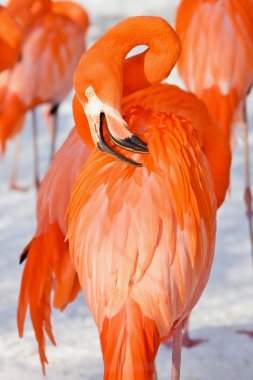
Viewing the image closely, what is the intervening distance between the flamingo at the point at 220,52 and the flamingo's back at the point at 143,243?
117 cm

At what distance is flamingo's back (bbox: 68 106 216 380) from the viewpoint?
1.73 meters

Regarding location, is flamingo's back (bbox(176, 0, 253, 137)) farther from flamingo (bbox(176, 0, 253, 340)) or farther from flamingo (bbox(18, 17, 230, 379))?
flamingo (bbox(18, 17, 230, 379))

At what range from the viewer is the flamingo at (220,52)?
2955 mm

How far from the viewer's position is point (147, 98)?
218 centimetres

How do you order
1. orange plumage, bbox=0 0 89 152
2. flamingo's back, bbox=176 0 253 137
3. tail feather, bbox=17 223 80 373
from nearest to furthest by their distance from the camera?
tail feather, bbox=17 223 80 373 < flamingo's back, bbox=176 0 253 137 < orange plumage, bbox=0 0 89 152

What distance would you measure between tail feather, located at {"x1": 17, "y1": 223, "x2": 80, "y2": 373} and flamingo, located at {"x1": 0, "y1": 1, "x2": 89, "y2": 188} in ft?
5.25

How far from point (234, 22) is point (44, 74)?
135 cm

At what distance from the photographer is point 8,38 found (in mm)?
3193

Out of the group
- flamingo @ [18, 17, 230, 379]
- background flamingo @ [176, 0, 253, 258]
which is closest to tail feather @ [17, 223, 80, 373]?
flamingo @ [18, 17, 230, 379]

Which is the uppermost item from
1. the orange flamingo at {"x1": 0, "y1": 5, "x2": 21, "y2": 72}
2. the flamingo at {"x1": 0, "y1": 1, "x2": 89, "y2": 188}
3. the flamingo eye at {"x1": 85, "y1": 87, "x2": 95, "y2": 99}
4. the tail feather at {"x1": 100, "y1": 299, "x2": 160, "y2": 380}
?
the flamingo eye at {"x1": 85, "y1": 87, "x2": 95, "y2": 99}

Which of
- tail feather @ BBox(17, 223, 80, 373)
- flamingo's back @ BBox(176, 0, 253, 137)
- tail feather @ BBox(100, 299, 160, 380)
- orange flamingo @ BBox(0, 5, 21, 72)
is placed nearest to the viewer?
tail feather @ BBox(100, 299, 160, 380)

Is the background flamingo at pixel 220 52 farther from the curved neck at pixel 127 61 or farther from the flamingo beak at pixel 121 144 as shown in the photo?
the flamingo beak at pixel 121 144

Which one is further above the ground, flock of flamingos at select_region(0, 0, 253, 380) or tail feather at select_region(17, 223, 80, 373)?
flock of flamingos at select_region(0, 0, 253, 380)

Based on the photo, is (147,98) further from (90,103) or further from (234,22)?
(234,22)
